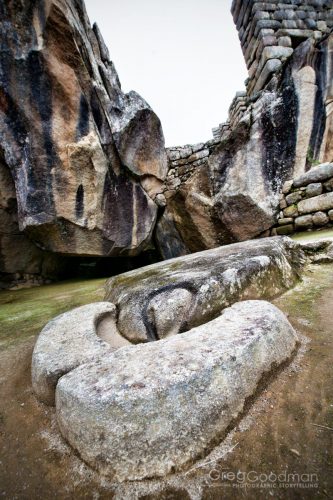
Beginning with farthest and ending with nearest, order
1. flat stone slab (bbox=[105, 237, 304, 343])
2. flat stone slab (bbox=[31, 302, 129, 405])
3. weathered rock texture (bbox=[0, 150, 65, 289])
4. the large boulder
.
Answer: weathered rock texture (bbox=[0, 150, 65, 289])
the large boulder
flat stone slab (bbox=[105, 237, 304, 343])
flat stone slab (bbox=[31, 302, 129, 405])

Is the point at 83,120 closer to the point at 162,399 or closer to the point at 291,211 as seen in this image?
the point at 291,211

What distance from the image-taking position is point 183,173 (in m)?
6.55

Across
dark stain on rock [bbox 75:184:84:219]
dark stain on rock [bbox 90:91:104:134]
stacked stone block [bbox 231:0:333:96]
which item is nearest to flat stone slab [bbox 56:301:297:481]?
dark stain on rock [bbox 75:184:84:219]

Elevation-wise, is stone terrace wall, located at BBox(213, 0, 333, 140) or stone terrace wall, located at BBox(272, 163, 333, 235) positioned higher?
stone terrace wall, located at BBox(213, 0, 333, 140)

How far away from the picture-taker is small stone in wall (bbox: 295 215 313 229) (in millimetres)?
4125

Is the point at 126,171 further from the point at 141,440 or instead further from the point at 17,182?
the point at 141,440

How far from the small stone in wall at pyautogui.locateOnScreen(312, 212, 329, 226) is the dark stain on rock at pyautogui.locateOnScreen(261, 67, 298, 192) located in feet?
2.96

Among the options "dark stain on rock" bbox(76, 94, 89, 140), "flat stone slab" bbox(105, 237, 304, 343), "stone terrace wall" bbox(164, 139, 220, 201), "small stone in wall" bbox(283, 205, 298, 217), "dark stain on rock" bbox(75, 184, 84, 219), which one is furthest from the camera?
"stone terrace wall" bbox(164, 139, 220, 201)

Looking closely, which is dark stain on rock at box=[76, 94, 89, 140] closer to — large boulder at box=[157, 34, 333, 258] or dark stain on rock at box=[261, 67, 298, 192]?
large boulder at box=[157, 34, 333, 258]

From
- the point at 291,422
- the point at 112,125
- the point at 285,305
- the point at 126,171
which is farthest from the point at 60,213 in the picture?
the point at 291,422

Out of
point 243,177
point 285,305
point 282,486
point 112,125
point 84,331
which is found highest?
point 112,125

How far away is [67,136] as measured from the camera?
4816 mm

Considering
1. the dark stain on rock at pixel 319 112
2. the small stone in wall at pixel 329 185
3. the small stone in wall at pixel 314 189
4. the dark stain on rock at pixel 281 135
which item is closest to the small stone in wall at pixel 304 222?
the small stone in wall at pixel 314 189

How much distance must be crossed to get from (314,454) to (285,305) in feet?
3.80
